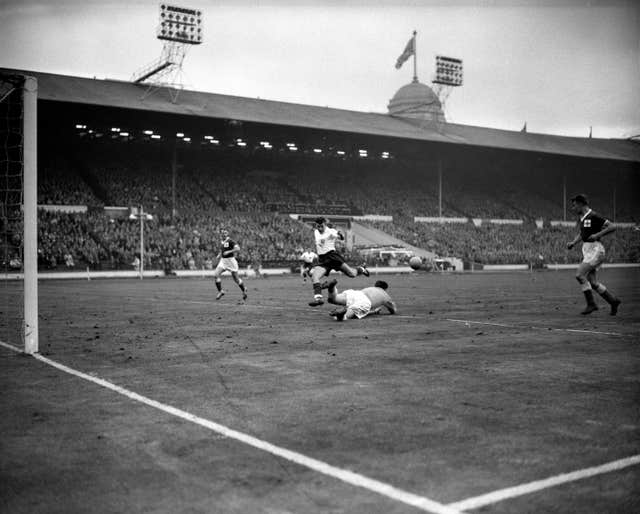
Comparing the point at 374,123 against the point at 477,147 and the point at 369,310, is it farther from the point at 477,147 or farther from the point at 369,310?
the point at 369,310

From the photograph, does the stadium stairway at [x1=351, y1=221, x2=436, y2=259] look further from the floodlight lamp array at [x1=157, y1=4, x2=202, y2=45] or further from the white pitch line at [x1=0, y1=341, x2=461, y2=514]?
the white pitch line at [x1=0, y1=341, x2=461, y2=514]

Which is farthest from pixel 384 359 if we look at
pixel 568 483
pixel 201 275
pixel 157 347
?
pixel 201 275

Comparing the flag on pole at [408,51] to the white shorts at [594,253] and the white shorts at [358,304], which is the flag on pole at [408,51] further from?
the white shorts at [358,304]

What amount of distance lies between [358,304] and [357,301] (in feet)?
0.21

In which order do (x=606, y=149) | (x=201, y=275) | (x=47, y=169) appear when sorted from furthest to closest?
1. (x=606, y=149)
2. (x=47, y=169)
3. (x=201, y=275)

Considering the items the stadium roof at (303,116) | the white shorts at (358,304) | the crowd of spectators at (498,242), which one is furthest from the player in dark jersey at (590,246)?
the crowd of spectators at (498,242)

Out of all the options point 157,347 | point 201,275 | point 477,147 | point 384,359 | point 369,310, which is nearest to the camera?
point 384,359

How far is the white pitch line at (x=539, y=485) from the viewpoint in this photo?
3359mm

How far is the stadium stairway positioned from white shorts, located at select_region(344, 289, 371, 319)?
1797 inches

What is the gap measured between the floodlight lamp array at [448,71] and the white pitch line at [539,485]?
7419 cm

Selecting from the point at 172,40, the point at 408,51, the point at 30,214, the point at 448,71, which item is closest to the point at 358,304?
the point at 30,214

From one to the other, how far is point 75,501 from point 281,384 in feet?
10.0

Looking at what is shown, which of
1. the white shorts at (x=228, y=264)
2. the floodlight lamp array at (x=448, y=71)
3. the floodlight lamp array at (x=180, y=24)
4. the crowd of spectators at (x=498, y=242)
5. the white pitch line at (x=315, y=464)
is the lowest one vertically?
the white pitch line at (x=315, y=464)

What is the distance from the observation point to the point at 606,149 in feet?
258
